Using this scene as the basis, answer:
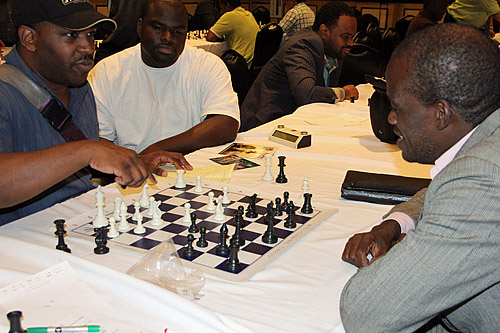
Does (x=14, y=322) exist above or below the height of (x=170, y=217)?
Answer: above

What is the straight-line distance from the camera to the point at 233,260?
133cm

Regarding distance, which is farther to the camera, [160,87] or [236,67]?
[236,67]

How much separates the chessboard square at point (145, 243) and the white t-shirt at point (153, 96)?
1364 mm

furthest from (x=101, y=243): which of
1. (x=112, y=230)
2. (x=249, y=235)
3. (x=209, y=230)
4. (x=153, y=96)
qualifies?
(x=153, y=96)

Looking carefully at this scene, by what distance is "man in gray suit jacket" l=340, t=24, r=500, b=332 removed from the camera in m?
1.01

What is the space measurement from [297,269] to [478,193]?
0.55m

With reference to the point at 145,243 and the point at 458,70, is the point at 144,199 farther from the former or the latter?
the point at 458,70

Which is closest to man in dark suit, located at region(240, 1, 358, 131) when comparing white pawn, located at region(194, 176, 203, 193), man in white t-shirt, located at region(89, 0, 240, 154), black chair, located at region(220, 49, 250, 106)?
black chair, located at region(220, 49, 250, 106)

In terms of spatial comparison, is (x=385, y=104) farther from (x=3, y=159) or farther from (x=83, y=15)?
(x=3, y=159)

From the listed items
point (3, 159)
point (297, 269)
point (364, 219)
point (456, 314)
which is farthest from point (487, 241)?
point (3, 159)

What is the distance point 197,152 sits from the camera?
2.48m

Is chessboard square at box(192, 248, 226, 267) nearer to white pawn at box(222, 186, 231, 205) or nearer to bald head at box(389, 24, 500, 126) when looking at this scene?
white pawn at box(222, 186, 231, 205)

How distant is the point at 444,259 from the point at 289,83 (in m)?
2.94

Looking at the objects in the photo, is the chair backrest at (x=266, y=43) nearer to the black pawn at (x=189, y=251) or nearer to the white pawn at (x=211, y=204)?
the white pawn at (x=211, y=204)
